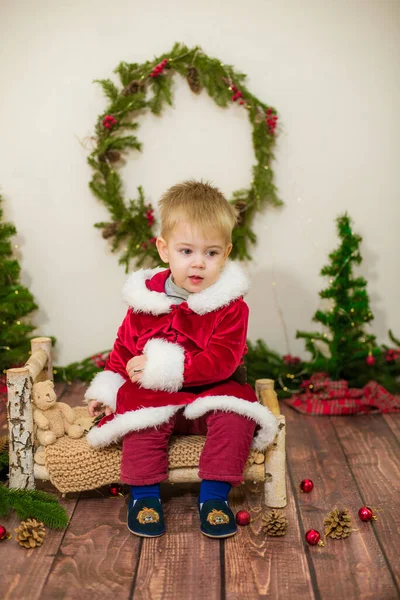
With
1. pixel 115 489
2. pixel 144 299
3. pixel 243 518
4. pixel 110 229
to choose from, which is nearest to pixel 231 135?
pixel 110 229

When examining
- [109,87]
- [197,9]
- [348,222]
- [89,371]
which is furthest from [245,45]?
[89,371]

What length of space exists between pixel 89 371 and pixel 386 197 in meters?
1.87

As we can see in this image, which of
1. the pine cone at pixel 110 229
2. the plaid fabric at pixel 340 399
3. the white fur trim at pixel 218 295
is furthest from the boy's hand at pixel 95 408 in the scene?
the pine cone at pixel 110 229

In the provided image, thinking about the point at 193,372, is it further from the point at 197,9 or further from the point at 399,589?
the point at 197,9

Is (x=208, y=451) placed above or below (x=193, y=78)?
below

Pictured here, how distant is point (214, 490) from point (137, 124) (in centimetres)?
214

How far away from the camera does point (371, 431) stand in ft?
10.5

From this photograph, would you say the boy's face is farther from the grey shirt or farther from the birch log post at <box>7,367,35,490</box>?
the birch log post at <box>7,367,35,490</box>

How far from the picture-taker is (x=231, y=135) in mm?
3717

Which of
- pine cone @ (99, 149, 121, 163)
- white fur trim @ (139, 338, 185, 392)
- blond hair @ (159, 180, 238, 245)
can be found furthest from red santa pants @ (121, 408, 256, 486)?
pine cone @ (99, 149, 121, 163)

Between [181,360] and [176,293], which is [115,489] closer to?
[181,360]

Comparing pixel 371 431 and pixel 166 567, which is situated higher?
pixel 166 567

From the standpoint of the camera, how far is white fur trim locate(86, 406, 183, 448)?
7.41 feet

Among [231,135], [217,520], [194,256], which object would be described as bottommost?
[217,520]
